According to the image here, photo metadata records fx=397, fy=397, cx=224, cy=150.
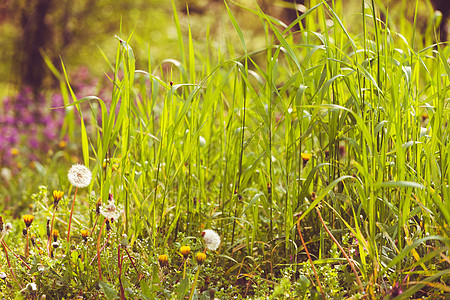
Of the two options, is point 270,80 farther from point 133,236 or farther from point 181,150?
point 133,236

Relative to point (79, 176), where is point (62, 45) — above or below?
below

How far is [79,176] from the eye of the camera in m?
1.22

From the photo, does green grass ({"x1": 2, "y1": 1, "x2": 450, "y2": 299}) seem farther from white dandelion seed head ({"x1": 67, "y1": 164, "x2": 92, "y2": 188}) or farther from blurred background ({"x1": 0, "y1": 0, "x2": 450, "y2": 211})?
blurred background ({"x1": 0, "y1": 0, "x2": 450, "y2": 211})

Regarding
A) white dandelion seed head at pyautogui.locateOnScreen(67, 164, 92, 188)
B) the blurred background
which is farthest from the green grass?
→ the blurred background

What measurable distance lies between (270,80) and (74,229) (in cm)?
92

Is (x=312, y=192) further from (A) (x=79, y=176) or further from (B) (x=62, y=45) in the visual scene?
(B) (x=62, y=45)

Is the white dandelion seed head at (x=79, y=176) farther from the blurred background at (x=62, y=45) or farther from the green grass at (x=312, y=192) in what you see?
the blurred background at (x=62, y=45)

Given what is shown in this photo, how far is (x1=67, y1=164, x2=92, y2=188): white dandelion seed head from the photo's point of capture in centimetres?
120

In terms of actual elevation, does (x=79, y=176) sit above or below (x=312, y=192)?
above

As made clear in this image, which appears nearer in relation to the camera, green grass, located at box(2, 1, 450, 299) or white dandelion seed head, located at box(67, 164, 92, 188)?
green grass, located at box(2, 1, 450, 299)

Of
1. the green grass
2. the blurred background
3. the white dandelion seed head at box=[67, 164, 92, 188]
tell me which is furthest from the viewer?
the blurred background

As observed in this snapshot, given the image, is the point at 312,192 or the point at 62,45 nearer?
the point at 312,192

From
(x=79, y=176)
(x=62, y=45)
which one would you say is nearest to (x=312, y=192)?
(x=79, y=176)

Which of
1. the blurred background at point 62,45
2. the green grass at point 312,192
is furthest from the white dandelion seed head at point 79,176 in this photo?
the blurred background at point 62,45
